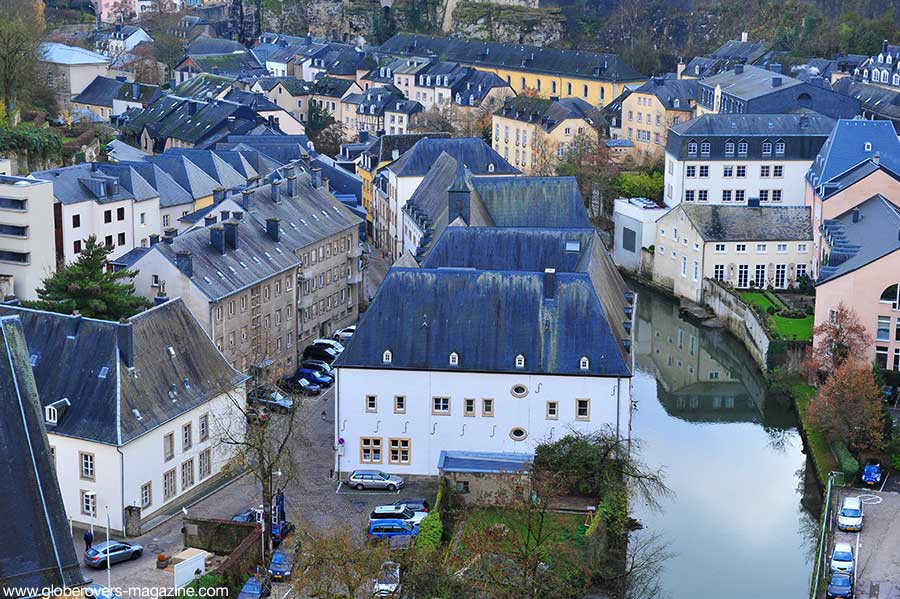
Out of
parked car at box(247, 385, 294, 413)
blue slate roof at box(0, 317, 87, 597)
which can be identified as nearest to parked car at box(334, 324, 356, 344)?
parked car at box(247, 385, 294, 413)

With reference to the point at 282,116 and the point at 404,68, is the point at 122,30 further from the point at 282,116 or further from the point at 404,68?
the point at 282,116

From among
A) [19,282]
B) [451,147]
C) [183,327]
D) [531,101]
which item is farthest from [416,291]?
[531,101]

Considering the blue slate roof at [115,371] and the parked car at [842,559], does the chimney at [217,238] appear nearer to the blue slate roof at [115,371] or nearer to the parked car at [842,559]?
the blue slate roof at [115,371]

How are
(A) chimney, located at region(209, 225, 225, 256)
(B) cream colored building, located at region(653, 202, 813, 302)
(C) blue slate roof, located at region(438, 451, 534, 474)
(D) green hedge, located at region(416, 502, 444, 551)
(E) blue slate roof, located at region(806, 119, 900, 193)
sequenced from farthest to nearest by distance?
(E) blue slate roof, located at region(806, 119, 900, 193) → (B) cream colored building, located at region(653, 202, 813, 302) → (A) chimney, located at region(209, 225, 225, 256) → (C) blue slate roof, located at region(438, 451, 534, 474) → (D) green hedge, located at region(416, 502, 444, 551)

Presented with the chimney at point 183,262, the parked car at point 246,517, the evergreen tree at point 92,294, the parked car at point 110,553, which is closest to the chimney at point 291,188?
the chimney at point 183,262

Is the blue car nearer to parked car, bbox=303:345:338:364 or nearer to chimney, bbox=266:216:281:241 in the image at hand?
parked car, bbox=303:345:338:364

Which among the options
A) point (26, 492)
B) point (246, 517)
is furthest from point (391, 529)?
point (26, 492)
